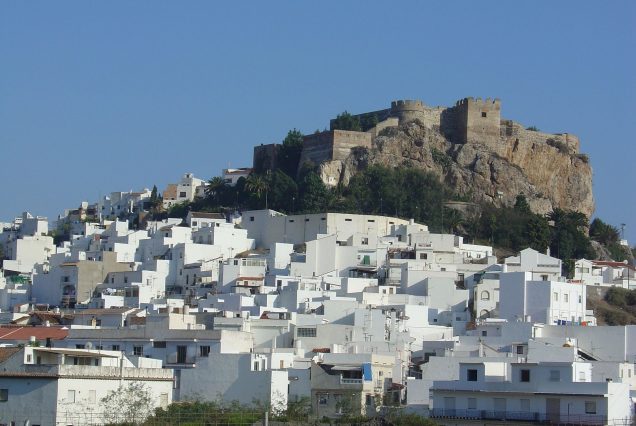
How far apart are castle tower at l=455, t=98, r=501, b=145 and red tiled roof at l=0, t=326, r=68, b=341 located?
4935 centimetres

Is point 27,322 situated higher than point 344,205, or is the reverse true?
point 344,205

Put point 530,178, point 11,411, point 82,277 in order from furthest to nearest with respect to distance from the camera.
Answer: point 530,178
point 82,277
point 11,411

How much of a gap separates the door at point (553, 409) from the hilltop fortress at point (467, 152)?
5544 centimetres

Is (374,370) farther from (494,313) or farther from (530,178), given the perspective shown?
(530,178)

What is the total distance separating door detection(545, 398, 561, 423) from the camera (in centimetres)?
4231

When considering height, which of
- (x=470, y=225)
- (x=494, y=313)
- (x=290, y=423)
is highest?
(x=470, y=225)

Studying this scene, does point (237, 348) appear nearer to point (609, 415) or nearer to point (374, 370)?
point (374, 370)

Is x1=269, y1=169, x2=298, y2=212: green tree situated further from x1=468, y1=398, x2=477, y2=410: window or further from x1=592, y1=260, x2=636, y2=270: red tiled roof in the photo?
x1=468, y1=398, x2=477, y2=410: window

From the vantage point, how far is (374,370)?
5050 cm

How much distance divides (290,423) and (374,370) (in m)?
7.83

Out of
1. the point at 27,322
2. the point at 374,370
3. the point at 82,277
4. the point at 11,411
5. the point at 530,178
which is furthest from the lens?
the point at 530,178

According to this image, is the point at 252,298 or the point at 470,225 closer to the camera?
the point at 252,298

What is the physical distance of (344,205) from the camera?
92.4 metres

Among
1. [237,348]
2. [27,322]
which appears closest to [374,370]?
[237,348]
